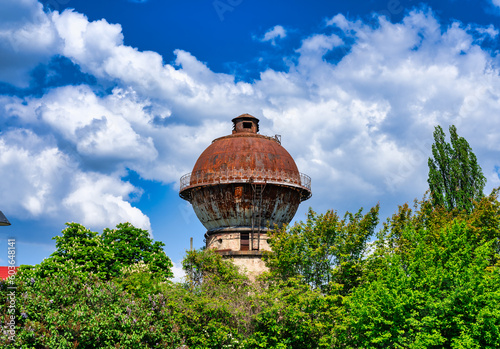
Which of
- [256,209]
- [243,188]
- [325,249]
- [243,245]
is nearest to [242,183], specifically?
[243,188]

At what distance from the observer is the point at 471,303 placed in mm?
23062

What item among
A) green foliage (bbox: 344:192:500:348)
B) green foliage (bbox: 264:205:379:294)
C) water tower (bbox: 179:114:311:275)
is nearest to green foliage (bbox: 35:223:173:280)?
water tower (bbox: 179:114:311:275)

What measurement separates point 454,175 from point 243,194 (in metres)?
13.8

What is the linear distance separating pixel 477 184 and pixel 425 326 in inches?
684

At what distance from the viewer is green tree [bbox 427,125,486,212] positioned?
38.3m

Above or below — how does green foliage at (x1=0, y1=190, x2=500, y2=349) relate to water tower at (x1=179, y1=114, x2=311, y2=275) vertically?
below

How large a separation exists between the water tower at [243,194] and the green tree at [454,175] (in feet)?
28.7

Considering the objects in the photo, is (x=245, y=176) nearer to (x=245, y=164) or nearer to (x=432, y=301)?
(x=245, y=164)

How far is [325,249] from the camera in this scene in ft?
101

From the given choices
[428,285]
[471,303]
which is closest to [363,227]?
[428,285]

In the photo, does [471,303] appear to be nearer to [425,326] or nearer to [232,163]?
[425,326]

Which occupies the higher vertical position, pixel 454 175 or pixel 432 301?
pixel 454 175

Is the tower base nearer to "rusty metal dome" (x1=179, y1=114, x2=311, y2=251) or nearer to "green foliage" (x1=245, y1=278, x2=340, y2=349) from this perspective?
"rusty metal dome" (x1=179, y1=114, x2=311, y2=251)

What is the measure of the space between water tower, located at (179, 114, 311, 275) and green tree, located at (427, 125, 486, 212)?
8742mm
